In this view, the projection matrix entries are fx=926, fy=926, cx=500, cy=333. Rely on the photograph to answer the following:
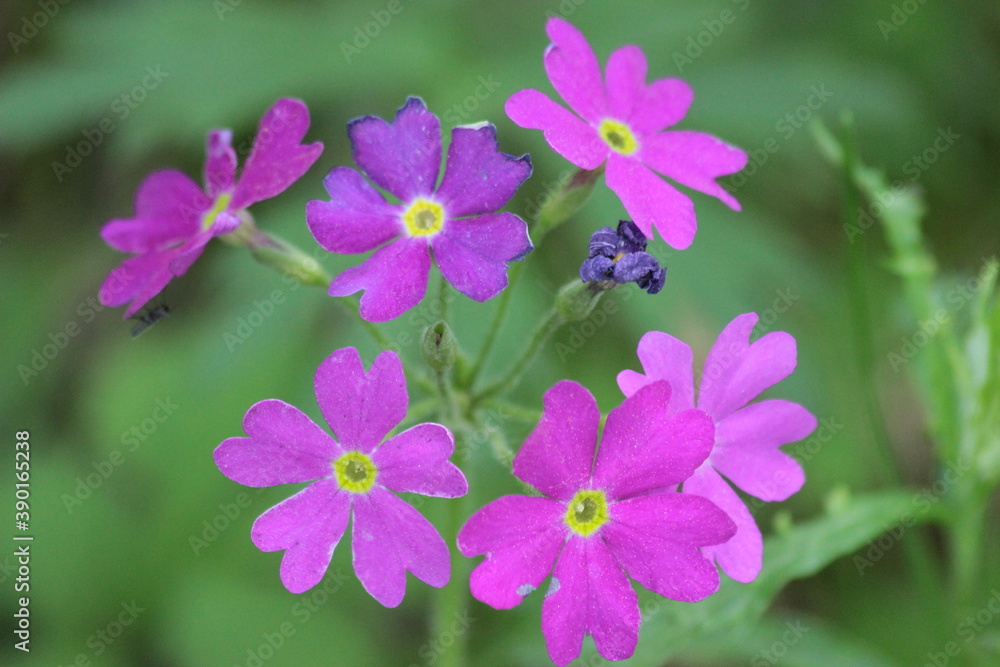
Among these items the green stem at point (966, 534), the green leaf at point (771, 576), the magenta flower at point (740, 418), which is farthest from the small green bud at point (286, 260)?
the green stem at point (966, 534)

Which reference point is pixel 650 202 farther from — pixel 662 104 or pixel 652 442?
pixel 652 442

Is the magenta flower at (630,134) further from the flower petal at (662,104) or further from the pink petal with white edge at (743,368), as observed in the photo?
the pink petal with white edge at (743,368)

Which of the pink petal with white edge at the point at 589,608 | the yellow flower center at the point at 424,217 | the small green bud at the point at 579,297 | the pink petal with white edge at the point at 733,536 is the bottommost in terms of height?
the pink petal with white edge at the point at 589,608

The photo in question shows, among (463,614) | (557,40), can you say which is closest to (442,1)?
(557,40)

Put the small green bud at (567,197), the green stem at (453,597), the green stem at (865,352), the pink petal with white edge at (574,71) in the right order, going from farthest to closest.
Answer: the green stem at (865,352), the green stem at (453,597), the small green bud at (567,197), the pink petal with white edge at (574,71)

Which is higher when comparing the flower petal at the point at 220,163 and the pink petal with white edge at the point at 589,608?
the flower petal at the point at 220,163

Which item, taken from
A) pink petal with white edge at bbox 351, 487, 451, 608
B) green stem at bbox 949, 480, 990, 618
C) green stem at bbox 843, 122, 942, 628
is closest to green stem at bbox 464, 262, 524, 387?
pink petal with white edge at bbox 351, 487, 451, 608

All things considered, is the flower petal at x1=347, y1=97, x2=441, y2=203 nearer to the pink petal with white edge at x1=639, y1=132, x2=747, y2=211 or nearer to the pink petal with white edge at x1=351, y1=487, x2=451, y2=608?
the pink petal with white edge at x1=639, y1=132, x2=747, y2=211
